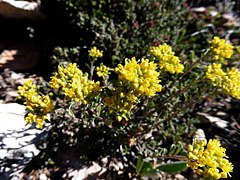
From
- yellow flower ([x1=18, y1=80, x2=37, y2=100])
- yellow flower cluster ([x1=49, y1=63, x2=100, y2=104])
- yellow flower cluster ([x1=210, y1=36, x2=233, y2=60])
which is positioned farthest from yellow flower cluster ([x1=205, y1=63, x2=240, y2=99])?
yellow flower ([x1=18, y1=80, x2=37, y2=100])

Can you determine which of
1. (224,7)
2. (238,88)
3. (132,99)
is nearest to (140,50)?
(238,88)

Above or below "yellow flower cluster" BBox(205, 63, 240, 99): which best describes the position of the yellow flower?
above

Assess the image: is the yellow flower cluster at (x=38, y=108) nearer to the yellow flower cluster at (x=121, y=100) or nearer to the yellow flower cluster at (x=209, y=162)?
the yellow flower cluster at (x=121, y=100)

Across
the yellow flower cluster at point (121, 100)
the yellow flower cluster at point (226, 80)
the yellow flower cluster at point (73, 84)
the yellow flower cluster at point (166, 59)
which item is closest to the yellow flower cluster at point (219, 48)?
the yellow flower cluster at point (226, 80)

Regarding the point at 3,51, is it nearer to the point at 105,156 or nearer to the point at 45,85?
the point at 45,85

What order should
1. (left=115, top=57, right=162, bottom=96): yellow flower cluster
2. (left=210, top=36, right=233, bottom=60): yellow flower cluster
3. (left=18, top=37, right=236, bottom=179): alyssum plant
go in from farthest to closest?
(left=210, top=36, right=233, bottom=60): yellow flower cluster → (left=18, top=37, right=236, bottom=179): alyssum plant → (left=115, top=57, right=162, bottom=96): yellow flower cluster

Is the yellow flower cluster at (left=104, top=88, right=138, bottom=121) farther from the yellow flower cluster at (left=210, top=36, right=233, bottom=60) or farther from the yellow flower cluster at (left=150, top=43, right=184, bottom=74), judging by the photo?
the yellow flower cluster at (left=210, top=36, right=233, bottom=60)

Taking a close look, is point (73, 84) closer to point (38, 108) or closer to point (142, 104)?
point (38, 108)
